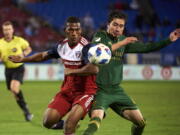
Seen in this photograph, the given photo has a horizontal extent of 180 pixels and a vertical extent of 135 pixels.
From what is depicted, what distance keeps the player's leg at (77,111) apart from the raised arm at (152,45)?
109 centimetres

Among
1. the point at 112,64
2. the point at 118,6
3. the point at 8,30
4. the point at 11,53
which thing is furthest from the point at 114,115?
the point at 118,6

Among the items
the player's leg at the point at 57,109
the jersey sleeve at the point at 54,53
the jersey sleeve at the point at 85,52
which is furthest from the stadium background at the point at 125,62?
the jersey sleeve at the point at 85,52

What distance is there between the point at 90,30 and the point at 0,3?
648 centimetres

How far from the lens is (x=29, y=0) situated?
33969mm

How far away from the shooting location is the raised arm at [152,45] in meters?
7.39

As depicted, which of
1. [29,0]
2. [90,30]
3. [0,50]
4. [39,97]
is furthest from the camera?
[29,0]

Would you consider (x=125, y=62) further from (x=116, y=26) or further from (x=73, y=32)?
(x=73, y=32)

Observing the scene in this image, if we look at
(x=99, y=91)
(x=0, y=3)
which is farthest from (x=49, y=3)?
(x=99, y=91)

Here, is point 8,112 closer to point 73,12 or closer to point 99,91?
point 99,91

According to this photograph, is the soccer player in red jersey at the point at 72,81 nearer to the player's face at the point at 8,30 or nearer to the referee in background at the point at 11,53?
the player's face at the point at 8,30

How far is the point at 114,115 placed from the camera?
43.6 feet

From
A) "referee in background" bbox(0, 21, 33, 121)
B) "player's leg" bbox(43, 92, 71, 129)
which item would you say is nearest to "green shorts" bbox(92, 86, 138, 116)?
"player's leg" bbox(43, 92, 71, 129)

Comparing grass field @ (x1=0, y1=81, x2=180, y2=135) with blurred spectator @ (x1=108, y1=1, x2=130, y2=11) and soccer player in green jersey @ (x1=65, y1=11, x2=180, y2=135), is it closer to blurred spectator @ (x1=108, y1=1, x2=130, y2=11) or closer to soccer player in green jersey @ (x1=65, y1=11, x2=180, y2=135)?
soccer player in green jersey @ (x1=65, y1=11, x2=180, y2=135)

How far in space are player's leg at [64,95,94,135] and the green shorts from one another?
169 millimetres
